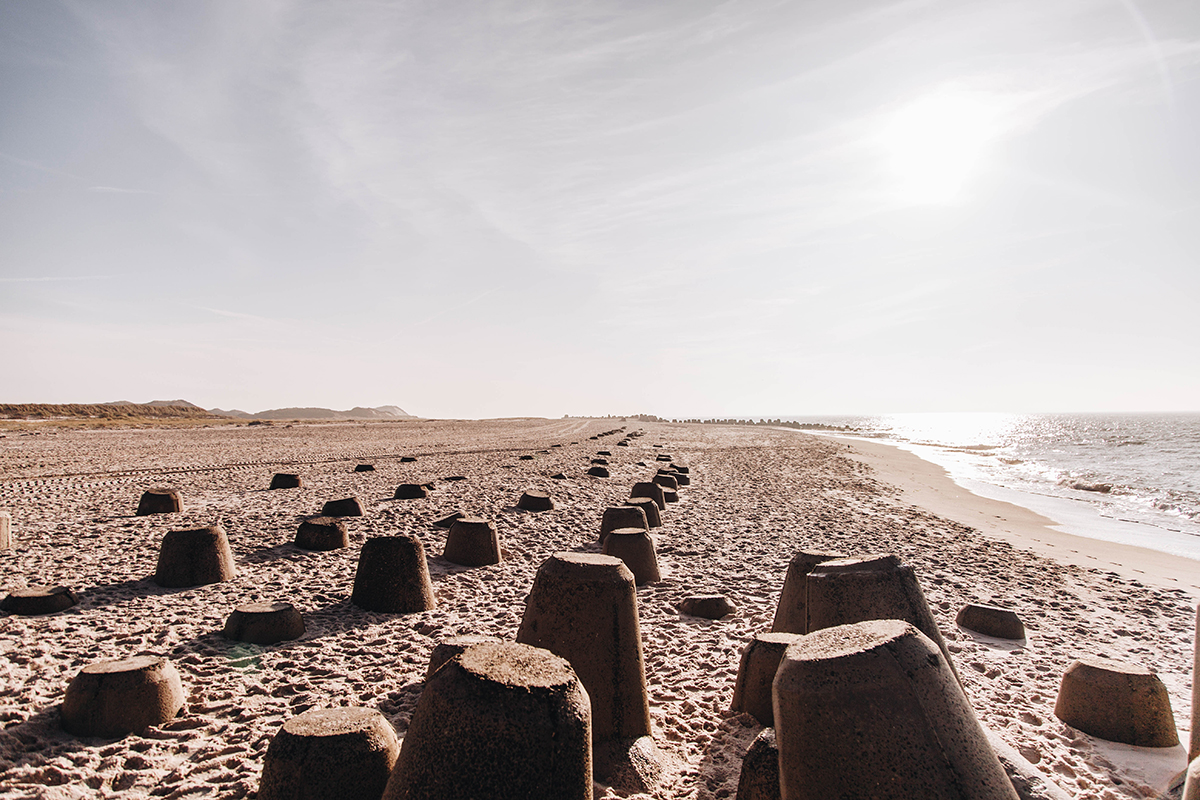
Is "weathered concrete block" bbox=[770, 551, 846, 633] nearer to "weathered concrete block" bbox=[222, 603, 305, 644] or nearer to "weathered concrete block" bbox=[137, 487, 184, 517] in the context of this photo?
"weathered concrete block" bbox=[222, 603, 305, 644]

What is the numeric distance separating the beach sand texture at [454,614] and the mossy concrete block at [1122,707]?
124mm

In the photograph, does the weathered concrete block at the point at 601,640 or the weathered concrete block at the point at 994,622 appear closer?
the weathered concrete block at the point at 601,640

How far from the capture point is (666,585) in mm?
7711

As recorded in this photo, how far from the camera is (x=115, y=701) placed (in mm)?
3777

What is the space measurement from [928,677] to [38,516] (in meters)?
12.9

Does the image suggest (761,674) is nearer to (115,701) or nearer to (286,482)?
(115,701)

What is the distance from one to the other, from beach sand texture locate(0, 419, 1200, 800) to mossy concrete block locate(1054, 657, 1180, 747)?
124 millimetres

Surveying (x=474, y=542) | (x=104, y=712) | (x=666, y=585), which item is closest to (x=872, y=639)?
(x=104, y=712)

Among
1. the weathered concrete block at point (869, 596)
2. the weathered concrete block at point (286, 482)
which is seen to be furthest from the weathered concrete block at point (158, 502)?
the weathered concrete block at point (869, 596)

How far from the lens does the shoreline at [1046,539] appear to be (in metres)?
10.1

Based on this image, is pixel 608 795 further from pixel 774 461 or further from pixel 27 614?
pixel 774 461

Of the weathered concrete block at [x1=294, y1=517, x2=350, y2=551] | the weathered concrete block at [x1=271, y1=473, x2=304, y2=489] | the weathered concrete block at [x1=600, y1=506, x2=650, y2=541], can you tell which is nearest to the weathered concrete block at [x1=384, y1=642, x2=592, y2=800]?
the weathered concrete block at [x1=600, y1=506, x2=650, y2=541]

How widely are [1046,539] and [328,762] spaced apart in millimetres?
14036

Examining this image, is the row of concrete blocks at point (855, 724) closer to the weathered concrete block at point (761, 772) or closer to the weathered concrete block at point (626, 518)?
the weathered concrete block at point (761, 772)
